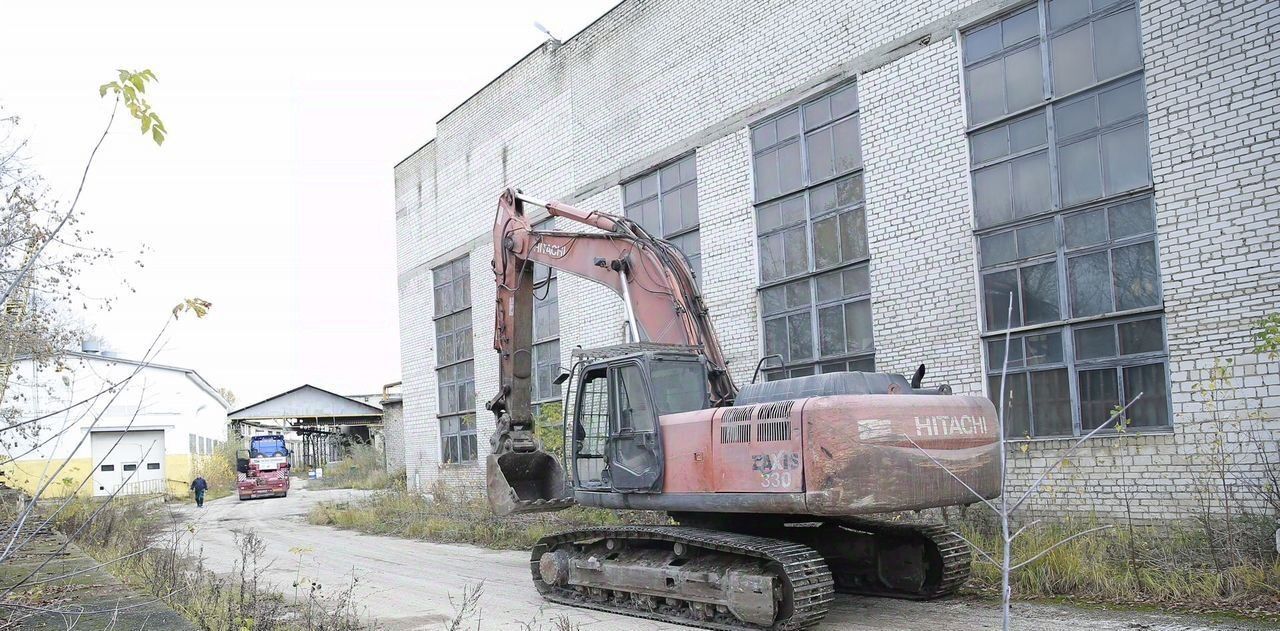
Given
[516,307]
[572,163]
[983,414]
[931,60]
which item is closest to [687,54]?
[572,163]

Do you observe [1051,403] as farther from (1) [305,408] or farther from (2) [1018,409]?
(1) [305,408]

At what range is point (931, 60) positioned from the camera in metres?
12.5

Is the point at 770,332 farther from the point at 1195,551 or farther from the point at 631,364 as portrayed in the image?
the point at 1195,551

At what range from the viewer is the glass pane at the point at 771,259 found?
14750 mm

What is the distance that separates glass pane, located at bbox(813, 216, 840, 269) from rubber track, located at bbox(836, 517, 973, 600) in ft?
17.0

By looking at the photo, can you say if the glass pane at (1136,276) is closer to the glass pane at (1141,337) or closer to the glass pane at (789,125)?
the glass pane at (1141,337)

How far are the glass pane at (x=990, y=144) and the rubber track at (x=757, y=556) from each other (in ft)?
18.7

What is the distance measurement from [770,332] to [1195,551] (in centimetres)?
693

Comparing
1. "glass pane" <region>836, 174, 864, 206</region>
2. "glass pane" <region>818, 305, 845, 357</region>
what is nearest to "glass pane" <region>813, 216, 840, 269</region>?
"glass pane" <region>836, 174, 864, 206</region>

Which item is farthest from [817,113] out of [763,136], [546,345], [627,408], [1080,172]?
[546,345]

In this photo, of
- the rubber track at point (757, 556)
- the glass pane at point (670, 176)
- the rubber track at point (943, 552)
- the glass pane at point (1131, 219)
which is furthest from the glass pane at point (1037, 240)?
the glass pane at point (670, 176)

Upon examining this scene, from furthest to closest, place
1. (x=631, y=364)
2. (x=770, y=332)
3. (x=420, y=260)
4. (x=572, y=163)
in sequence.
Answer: (x=420, y=260) → (x=572, y=163) → (x=770, y=332) → (x=631, y=364)

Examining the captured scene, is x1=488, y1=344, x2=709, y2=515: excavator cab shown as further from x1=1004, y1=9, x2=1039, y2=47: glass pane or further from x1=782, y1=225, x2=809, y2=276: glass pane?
x1=1004, y1=9, x2=1039, y2=47: glass pane

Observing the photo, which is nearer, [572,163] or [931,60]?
[931,60]
